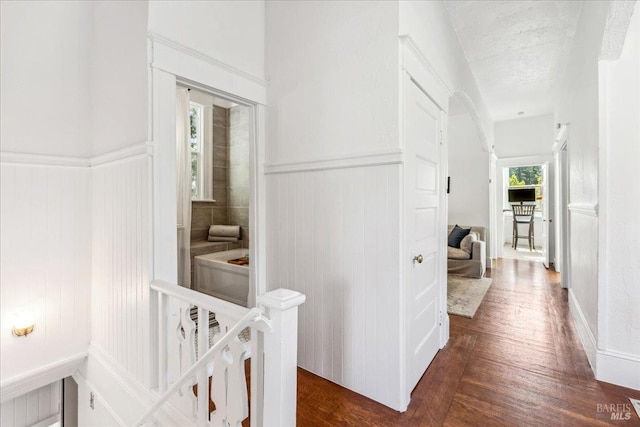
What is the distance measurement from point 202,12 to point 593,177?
3165 mm

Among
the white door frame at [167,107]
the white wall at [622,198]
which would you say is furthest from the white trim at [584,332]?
the white door frame at [167,107]

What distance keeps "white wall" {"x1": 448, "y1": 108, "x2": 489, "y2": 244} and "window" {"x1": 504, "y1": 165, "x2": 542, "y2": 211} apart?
2210 mm

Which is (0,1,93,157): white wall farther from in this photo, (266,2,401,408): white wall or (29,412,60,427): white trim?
(29,412,60,427): white trim

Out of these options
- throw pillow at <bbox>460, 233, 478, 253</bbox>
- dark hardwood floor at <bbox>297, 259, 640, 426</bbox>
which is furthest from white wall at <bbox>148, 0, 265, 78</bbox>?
throw pillow at <bbox>460, 233, 478, 253</bbox>

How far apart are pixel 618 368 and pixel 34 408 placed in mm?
4746

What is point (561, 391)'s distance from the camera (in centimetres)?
197

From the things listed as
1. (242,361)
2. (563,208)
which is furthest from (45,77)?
(563,208)

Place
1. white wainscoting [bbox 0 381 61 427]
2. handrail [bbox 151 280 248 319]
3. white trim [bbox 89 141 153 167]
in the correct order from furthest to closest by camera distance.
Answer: white wainscoting [bbox 0 381 61 427] < white trim [bbox 89 141 153 167] < handrail [bbox 151 280 248 319]

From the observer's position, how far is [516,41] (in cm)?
325

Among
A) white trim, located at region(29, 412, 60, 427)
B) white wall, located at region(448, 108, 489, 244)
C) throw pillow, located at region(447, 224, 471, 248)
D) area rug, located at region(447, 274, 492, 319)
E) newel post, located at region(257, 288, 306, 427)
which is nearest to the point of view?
newel post, located at region(257, 288, 306, 427)

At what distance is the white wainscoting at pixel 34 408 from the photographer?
2.54 meters

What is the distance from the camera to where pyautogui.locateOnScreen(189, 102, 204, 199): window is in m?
4.92

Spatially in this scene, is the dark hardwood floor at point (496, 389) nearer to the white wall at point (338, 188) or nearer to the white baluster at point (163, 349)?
the white wall at point (338, 188)

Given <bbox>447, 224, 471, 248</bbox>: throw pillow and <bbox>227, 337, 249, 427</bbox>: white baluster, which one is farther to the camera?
<bbox>447, 224, 471, 248</bbox>: throw pillow
